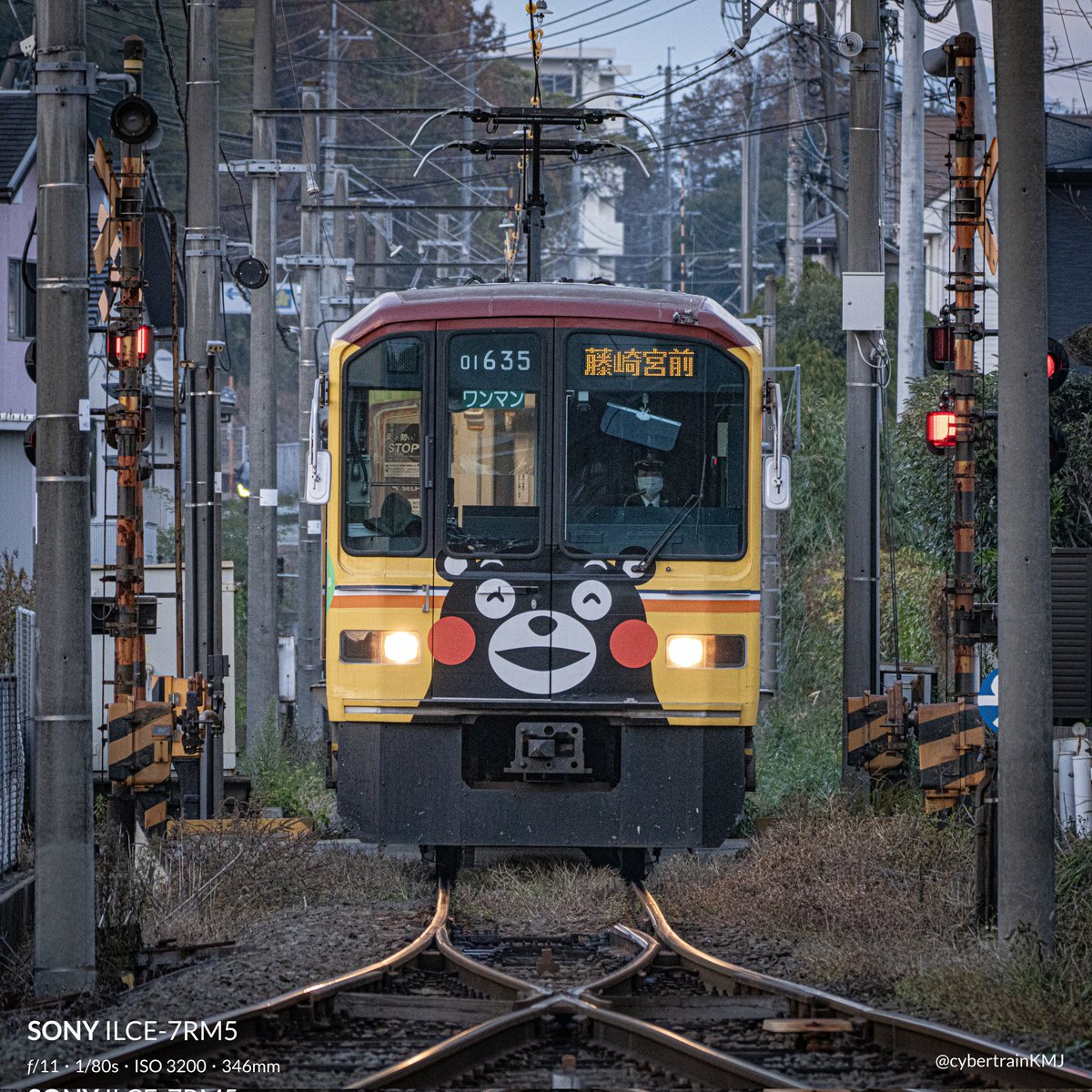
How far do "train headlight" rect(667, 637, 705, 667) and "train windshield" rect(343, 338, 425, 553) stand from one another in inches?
66.6

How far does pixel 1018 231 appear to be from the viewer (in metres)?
8.26

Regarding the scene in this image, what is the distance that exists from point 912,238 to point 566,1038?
610 inches

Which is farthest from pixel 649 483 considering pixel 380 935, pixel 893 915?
pixel 380 935

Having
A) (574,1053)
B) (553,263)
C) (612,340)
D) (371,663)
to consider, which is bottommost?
(574,1053)

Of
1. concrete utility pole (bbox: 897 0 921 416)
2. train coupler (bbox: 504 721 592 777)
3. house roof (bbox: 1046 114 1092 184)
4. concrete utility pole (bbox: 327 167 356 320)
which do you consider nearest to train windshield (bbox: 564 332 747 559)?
train coupler (bbox: 504 721 592 777)

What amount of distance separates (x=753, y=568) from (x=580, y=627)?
3.53ft

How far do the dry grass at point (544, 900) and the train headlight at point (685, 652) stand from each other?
56.6 inches

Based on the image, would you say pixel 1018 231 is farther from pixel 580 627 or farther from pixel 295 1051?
pixel 295 1051

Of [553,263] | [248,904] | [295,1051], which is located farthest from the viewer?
[553,263]

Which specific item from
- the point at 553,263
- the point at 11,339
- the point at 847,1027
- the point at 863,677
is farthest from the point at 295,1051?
the point at 553,263

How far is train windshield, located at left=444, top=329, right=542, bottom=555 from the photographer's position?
10875 millimetres

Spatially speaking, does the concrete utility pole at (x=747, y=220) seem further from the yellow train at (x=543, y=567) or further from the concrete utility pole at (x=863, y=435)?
the yellow train at (x=543, y=567)

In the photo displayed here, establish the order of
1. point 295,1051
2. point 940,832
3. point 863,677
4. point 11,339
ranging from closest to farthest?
point 295,1051 < point 940,832 < point 863,677 < point 11,339

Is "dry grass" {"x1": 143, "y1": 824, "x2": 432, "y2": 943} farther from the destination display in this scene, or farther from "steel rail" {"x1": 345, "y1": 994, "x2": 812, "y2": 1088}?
the destination display
